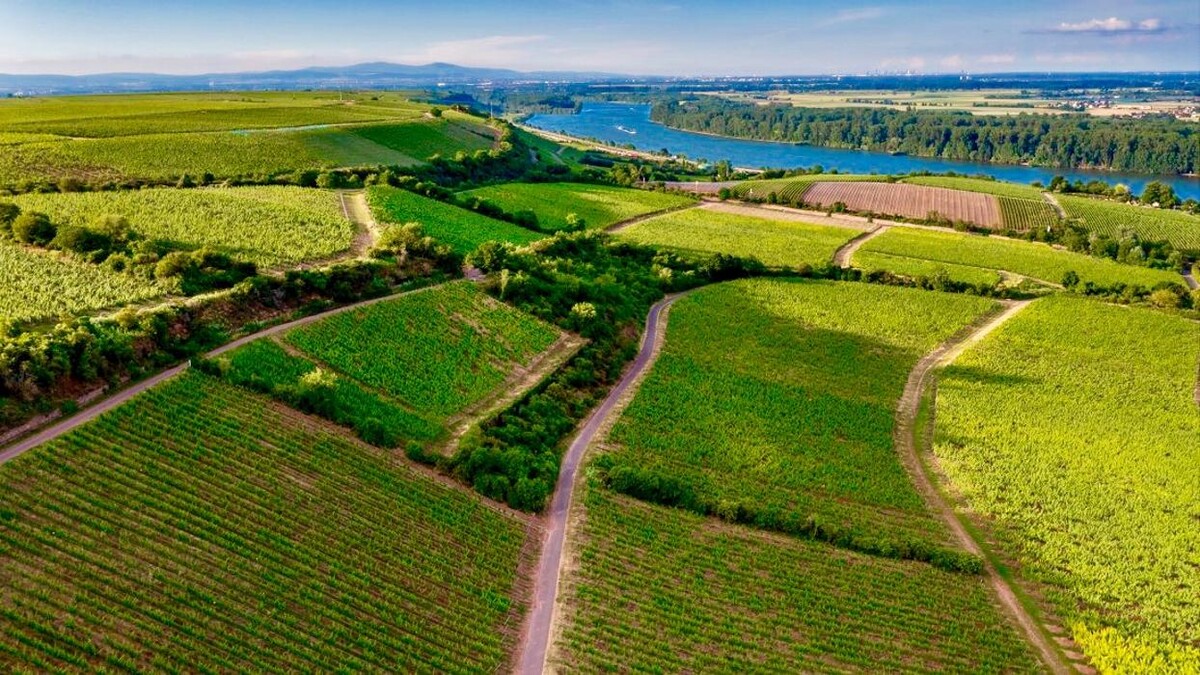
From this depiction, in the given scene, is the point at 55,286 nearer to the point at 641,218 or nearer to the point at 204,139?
the point at 204,139

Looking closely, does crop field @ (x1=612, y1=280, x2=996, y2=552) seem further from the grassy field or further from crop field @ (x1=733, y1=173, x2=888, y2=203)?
the grassy field

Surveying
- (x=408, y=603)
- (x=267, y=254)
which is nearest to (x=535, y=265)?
(x=267, y=254)

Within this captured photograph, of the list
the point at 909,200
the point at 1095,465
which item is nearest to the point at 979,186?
the point at 909,200

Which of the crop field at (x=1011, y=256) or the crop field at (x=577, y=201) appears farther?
the crop field at (x=577, y=201)

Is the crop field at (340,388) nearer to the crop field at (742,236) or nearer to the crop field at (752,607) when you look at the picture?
the crop field at (752,607)

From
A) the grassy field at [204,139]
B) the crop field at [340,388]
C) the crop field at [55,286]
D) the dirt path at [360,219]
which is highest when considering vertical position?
the grassy field at [204,139]

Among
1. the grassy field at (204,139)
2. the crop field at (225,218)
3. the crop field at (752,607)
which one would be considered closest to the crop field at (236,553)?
the crop field at (752,607)
